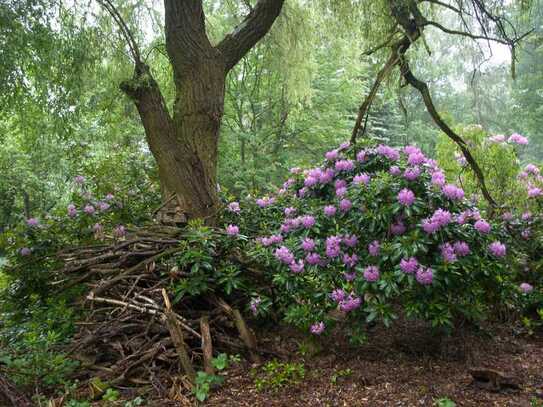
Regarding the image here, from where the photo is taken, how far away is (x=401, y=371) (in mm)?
2982

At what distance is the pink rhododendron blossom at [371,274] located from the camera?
2.80 m

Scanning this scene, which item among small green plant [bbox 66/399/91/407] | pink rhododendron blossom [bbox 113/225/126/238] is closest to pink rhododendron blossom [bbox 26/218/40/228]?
pink rhododendron blossom [bbox 113/225/126/238]

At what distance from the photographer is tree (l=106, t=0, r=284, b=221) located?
4703 mm

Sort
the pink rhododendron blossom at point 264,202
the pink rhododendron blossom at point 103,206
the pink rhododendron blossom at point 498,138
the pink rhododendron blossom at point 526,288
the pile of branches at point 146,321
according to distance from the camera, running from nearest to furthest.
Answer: the pile of branches at point 146,321 → the pink rhododendron blossom at point 526,288 → the pink rhododendron blossom at point 264,202 → the pink rhododendron blossom at point 103,206 → the pink rhododendron blossom at point 498,138

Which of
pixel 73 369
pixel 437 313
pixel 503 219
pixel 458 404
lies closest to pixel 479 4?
pixel 503 219

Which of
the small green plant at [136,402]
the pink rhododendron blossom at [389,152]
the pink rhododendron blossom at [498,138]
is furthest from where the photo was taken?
the pink rhododendron blossom at [498,138]

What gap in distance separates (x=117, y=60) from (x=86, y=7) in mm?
604

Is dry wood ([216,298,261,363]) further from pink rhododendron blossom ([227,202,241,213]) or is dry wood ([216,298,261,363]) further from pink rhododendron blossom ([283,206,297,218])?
pink rhododendron blossom ([227,202,241,213])

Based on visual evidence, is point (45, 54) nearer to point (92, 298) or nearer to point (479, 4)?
point (92, 298)

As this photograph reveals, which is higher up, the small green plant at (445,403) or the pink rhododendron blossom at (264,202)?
the pink rhododendron blossom at (264,202)

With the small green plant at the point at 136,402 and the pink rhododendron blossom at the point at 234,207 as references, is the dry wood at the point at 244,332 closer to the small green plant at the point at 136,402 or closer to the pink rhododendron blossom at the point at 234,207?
the small green plant at the point at 136,402

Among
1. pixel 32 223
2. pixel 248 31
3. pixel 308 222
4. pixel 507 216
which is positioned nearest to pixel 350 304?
pixel 308 222

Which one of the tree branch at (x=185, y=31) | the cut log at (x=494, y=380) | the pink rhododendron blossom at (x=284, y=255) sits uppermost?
the tree branch at (x=185, y=31)

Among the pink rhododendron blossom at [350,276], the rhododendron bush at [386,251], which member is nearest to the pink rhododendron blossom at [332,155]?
the rhododendron bush at [386,251]
